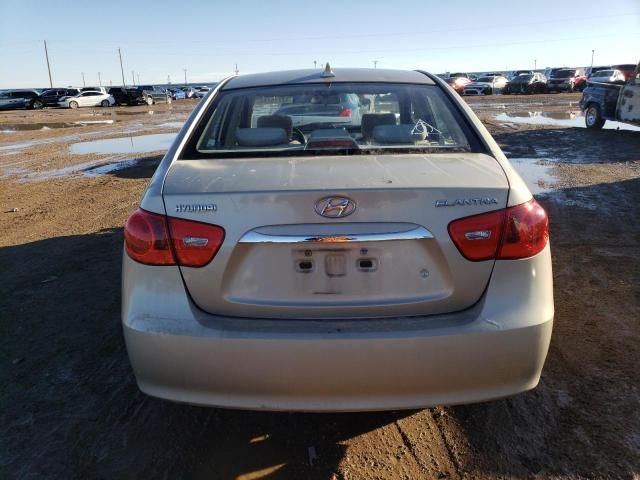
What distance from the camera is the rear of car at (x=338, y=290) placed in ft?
6.66

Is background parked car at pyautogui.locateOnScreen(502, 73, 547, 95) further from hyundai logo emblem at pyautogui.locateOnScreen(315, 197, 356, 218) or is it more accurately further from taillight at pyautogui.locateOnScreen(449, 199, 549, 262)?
hyundai logo emblem at pyautogui.locateOnScreen(315, 197, 356, 218)

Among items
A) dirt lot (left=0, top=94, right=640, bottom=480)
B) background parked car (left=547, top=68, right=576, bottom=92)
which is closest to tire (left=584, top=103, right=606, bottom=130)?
dirt lot (left=0, top=94, right=640, bottom=480)

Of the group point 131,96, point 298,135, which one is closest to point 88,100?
point 131,96

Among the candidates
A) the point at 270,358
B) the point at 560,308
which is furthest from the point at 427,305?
the point at 560,308

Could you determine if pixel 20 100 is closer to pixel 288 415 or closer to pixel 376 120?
pixel 376 120

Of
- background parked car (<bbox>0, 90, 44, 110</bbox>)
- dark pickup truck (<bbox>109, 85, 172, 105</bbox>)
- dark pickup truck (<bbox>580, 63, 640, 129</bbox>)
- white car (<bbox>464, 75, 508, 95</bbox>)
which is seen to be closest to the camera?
dark pickup truck (<bbox>580, 63, 640, 129</bbox>)

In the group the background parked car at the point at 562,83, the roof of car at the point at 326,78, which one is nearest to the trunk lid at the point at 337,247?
the roof of car at the point at 326,78

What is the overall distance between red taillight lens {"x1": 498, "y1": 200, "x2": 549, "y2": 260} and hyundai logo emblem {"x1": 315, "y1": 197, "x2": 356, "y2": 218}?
62cm

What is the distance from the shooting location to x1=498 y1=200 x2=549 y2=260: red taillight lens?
2.08 metres

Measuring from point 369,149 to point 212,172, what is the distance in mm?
789

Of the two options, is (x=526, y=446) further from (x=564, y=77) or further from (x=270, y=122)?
(x=564, y=77)

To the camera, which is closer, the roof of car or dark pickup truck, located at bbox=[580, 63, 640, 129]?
the roof of car

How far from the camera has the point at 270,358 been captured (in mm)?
2020

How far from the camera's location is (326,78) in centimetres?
323
